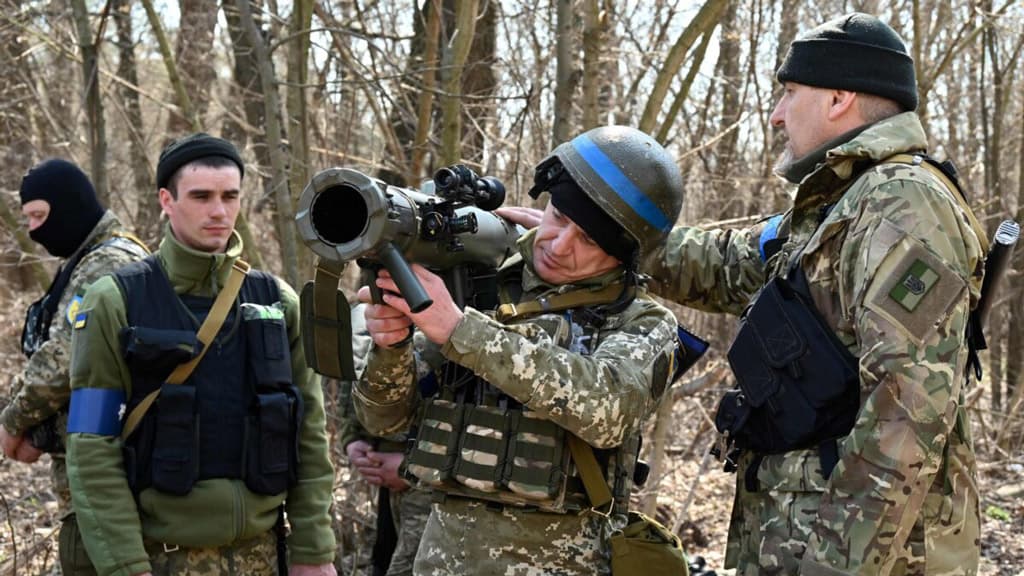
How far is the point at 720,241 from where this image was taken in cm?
339

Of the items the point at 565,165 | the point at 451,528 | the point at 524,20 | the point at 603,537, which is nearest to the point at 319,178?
the point at 565,165

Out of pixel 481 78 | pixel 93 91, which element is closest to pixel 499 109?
pixel 481 78

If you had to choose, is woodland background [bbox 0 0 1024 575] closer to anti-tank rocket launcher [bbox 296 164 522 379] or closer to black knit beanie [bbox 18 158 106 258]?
black knit beanie [bbox 18 158 106 258]

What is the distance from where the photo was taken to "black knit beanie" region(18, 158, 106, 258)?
4.41 metres

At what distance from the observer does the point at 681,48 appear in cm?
496

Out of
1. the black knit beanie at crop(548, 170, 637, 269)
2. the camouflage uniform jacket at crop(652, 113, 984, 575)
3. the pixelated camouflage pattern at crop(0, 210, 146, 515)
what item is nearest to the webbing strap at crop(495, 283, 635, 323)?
the black knit beanie at crop(548, 170, 637, 269)

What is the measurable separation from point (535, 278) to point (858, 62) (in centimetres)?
101

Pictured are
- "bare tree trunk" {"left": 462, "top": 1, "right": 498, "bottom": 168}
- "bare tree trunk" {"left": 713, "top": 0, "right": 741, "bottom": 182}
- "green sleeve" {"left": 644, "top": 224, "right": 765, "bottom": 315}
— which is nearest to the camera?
"green sleeve" {"left": 644, "top": 224, "right": 765, "bottom": 315}

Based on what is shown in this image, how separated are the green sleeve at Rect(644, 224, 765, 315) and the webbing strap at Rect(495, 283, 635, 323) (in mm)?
580

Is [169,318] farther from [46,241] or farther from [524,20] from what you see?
[524,20]

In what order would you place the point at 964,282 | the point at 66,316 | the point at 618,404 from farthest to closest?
the point at 66,316
the point at 618,404
the point at 964,282

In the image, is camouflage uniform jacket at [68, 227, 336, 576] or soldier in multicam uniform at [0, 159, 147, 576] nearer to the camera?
camouflage uniform jacket at [68, 227, 336, 576]

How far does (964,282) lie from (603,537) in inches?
43.8

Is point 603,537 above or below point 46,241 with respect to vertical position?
below
